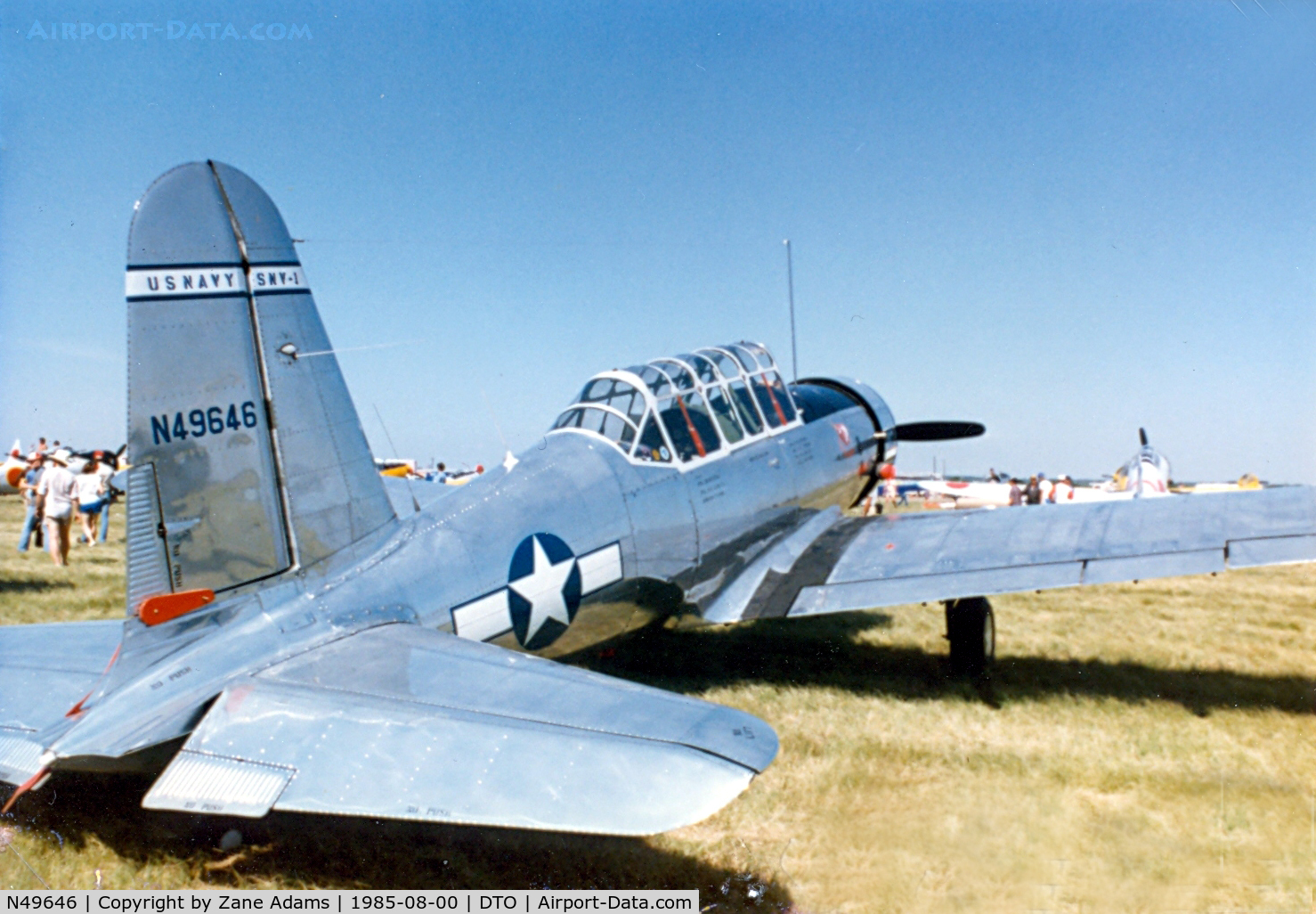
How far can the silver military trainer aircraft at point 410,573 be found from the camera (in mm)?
2510

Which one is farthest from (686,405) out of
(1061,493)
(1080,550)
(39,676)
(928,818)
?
(1061,493)

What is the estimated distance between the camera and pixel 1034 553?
598 centimetres

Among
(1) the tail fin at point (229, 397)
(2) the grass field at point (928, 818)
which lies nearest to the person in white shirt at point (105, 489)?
(2) the grass field at point (928, 818)

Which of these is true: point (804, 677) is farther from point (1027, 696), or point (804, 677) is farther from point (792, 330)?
point (792, 330)

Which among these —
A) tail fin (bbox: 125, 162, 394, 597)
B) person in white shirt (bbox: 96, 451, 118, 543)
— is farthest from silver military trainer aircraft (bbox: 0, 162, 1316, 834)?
person in white shirt (bbox: 96, 451, 118, 543)

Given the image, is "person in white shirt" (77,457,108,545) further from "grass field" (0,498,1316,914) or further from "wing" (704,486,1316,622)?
"wing" (704,486,1316,622)

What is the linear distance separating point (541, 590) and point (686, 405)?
7.44 ft

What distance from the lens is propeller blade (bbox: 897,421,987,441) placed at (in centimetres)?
968

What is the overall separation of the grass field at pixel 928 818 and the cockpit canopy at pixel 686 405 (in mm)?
1807

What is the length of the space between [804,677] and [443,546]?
3282 millimetres

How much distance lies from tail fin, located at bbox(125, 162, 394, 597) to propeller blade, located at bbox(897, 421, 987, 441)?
7.00m

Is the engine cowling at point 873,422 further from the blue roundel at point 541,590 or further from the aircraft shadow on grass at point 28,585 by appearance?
the aircraft shadow on grass at point 28,585

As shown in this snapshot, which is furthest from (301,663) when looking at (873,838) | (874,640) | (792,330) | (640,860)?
(792,330)
